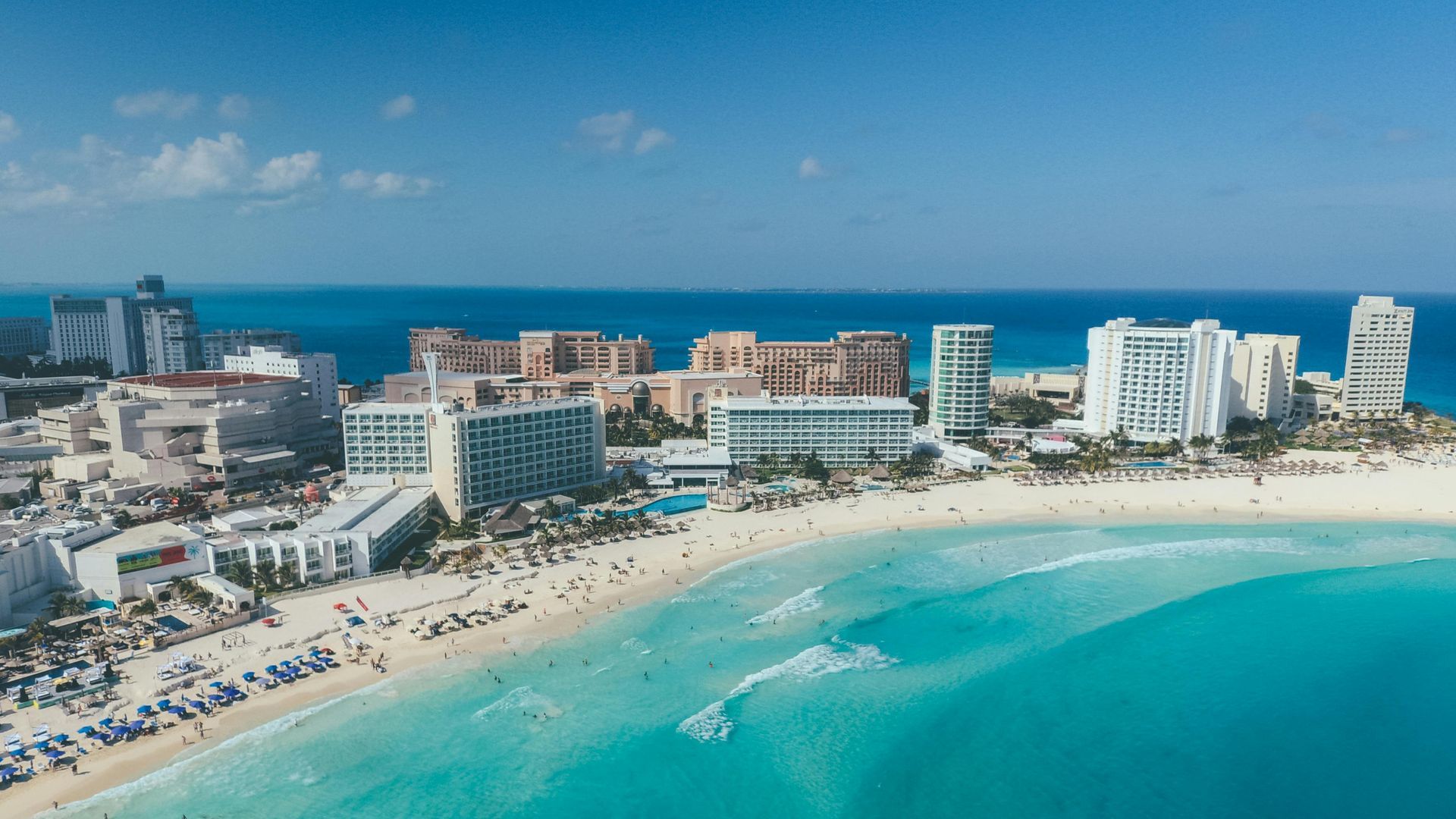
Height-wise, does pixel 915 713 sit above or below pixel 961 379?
below

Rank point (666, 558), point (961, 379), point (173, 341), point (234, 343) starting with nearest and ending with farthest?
1. point (666, 558)
2. point (961, 379)
3. point (234, 343)
4. point (173, 341)

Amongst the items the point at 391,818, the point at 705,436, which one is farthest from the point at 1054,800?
the point at 705,436

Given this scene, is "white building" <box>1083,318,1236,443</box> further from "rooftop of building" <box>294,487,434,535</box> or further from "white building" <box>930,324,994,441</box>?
"rooftop of building" <box>294,487,434,535</box>

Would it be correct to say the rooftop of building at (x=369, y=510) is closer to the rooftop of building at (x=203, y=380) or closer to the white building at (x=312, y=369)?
the rooftop of building at (x=203, y=380)

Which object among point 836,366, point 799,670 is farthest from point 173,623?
point 836,366

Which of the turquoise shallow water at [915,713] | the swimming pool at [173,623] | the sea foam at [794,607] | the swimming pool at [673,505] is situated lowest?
the turquoise shallow water at [915,713]

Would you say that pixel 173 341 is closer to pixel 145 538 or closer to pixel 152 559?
pixel 145 538

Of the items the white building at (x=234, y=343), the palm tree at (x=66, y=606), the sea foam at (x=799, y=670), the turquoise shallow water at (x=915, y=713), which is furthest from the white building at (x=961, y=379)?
the white building at (x=234, y=343)
